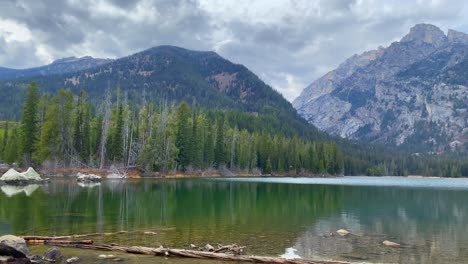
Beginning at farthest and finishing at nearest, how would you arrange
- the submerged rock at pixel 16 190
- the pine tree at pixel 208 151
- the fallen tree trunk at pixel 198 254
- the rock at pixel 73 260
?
the pine tree at pixel 208 151 → the submerged rock at pixel 16 190 → the fallen tree trunk at pixel 198 254 → the rock at pixel 73 260

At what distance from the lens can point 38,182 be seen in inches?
3199

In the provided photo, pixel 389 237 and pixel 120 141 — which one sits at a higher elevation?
pixel 120 141

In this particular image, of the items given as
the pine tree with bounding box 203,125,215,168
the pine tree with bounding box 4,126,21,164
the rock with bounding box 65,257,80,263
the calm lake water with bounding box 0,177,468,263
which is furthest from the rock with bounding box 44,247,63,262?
the pine tree with bounding box 203,125,215,168

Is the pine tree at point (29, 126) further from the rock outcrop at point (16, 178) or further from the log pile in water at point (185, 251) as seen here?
the log pile in water at point (185, 251)

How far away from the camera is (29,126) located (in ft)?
365

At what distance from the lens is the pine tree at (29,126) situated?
110 metres

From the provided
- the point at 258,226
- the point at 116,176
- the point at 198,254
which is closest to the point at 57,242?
the point at 198,254

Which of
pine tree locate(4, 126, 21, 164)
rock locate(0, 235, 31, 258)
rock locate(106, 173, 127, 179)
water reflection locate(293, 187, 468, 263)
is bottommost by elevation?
water reflection locate(293, 187, 468, 263)

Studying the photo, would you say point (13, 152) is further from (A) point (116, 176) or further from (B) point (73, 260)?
(B) point (73, 260)

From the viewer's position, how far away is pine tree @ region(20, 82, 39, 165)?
109938mm

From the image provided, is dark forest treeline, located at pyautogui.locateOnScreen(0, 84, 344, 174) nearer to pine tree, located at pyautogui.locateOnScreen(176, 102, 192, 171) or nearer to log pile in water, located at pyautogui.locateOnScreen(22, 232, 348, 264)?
pine tree, located at pyautogui.locateOnScreen(176, 102, 192, 171)

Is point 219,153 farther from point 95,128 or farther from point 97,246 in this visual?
point 97,246

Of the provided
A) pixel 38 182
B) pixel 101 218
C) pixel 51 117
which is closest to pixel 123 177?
pixel 51 117

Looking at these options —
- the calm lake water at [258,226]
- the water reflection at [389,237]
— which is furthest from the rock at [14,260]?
the water reflection at [389,237]
